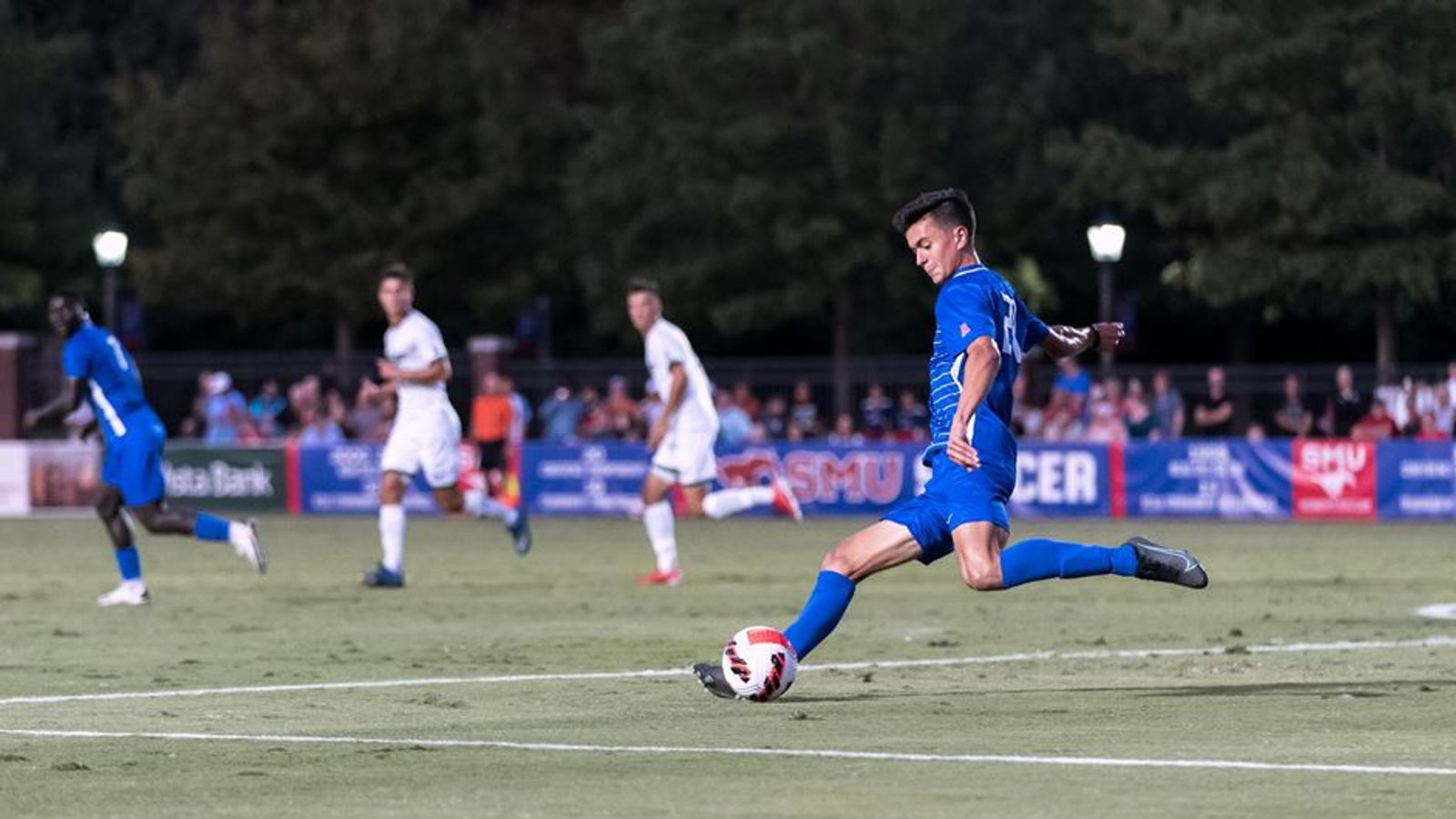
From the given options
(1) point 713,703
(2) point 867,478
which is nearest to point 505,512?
(1) point 713,703

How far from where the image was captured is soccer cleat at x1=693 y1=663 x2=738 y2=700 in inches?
452

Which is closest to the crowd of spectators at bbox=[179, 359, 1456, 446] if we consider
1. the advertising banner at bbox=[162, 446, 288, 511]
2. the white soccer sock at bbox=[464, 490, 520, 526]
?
the advertising banner at bbox=[162, 446, 288, 511]

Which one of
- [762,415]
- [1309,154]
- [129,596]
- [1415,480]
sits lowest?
[129,596]

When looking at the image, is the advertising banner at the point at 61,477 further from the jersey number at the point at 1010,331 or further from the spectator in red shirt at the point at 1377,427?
the jersey number at the point at 1010,331

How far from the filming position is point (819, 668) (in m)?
13.5

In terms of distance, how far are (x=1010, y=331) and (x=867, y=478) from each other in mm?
24262

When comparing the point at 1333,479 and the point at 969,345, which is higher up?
the point at 969,345

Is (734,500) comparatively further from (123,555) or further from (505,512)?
(123,555)

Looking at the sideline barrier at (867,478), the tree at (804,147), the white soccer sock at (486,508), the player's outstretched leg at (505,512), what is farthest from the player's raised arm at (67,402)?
the tree at (804,147)

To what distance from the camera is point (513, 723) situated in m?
10.9

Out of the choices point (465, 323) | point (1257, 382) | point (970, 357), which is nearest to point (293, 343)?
point (465, 323)

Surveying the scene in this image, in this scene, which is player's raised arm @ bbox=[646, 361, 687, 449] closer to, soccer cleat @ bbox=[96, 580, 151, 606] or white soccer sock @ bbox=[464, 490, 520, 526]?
white soccer sock @ bbox=[464, 490, 520, 526]

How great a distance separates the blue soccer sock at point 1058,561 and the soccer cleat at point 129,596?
30.5ft

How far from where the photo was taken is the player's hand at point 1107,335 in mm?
12477
